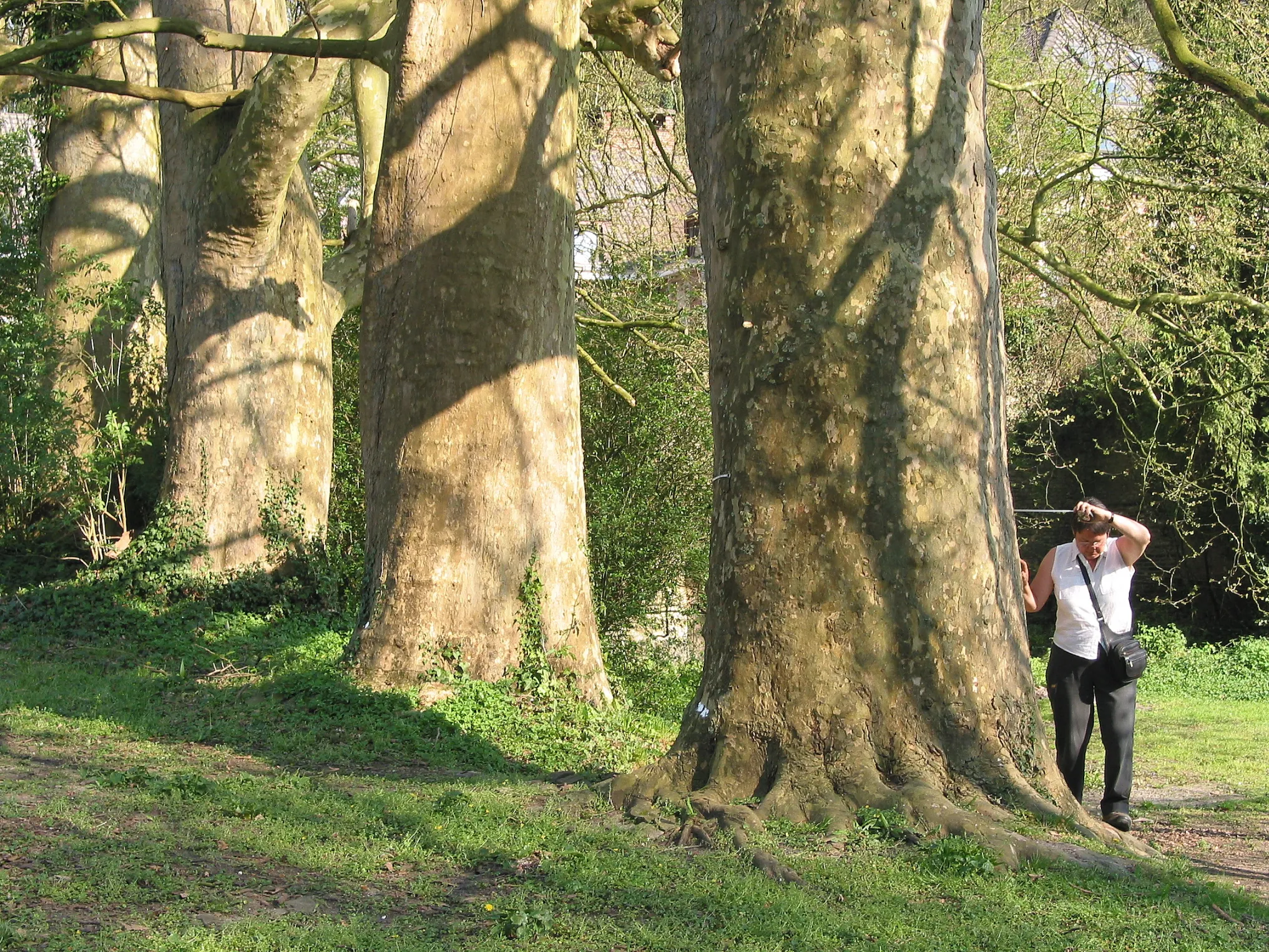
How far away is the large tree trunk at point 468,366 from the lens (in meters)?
8.77

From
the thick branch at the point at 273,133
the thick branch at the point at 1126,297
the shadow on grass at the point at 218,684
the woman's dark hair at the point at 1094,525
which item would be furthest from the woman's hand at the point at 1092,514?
the thick branch at the point at 273,133

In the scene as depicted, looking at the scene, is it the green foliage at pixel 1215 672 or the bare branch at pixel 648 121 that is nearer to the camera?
the bare branch at pixel 648 121

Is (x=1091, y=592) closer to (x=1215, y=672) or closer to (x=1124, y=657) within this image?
(x=1124, y=657)

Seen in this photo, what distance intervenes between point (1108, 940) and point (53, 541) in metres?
14.7

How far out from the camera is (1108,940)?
12.7 feet

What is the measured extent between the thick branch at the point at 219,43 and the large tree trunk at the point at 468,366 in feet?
2.30

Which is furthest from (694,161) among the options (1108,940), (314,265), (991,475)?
(314,265)

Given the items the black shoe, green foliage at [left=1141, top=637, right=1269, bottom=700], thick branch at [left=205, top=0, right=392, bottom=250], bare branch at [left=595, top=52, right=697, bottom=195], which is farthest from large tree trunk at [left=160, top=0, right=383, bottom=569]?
green foliage at [left=1141, top=637, right=1269, bottom=700]

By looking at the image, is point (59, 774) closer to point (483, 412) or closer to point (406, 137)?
point (483, 412)

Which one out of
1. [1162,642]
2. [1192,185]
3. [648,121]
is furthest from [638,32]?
[1162,642]

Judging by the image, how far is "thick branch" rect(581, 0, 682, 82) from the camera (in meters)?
11.4

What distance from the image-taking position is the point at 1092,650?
21.8ft

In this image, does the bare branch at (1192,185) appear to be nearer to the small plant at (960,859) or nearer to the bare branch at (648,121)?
the bare branch at (648,121)

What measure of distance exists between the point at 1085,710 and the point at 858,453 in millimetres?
2579
